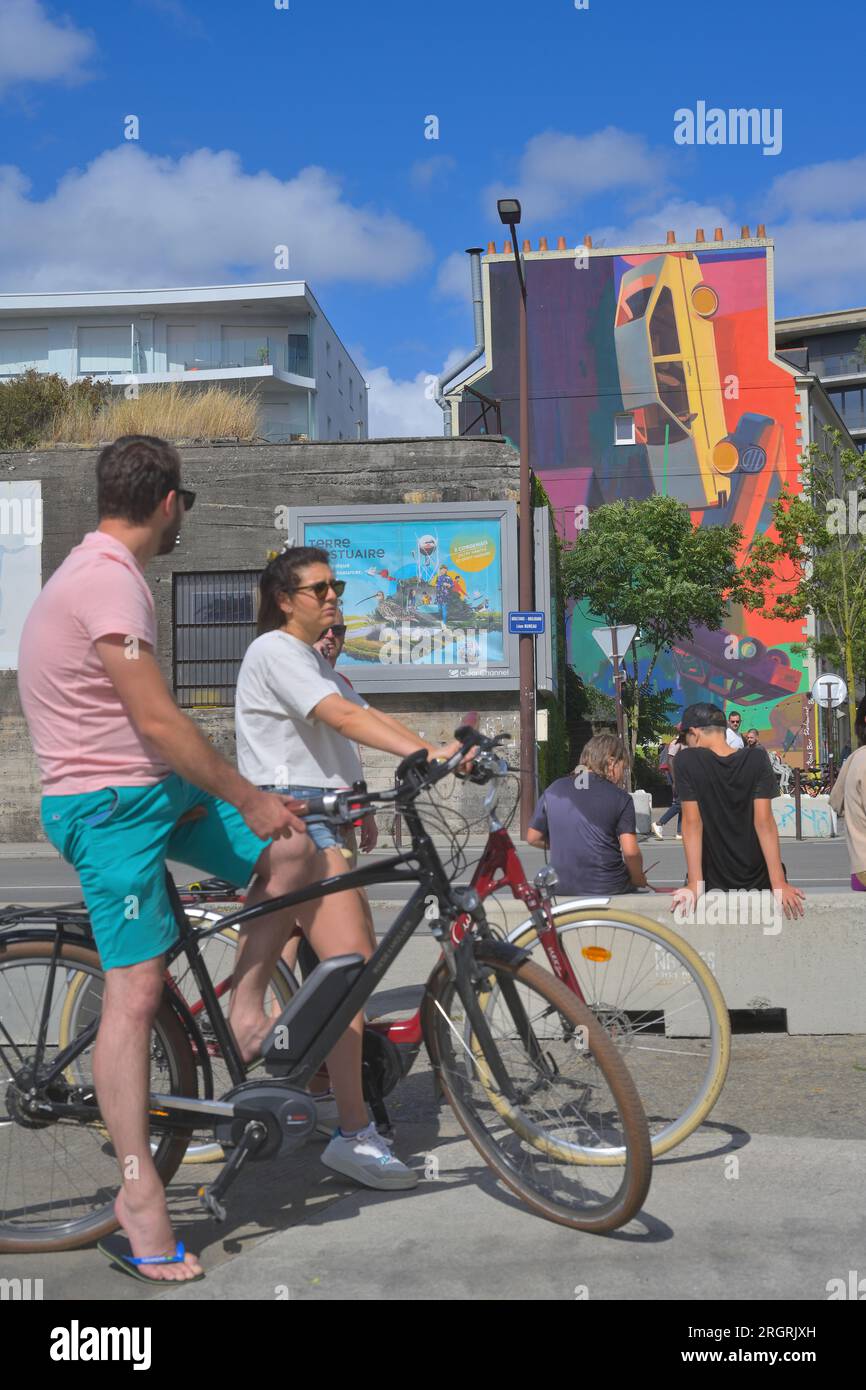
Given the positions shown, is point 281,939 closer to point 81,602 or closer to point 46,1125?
point 46,1125

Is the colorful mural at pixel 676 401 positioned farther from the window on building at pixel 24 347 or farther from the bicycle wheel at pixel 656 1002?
the bicycle wheel at pixel 656 1002

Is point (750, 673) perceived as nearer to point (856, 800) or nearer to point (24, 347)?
point (24, 347)

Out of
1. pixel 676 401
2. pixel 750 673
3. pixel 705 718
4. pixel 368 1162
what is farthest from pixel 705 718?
pixel 676 401

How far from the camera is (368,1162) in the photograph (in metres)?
4.08

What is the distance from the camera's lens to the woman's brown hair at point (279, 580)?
14.4 ft

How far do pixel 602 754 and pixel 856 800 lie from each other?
1170 millimetres

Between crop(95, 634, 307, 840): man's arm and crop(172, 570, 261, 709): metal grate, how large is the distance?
70.1 ft

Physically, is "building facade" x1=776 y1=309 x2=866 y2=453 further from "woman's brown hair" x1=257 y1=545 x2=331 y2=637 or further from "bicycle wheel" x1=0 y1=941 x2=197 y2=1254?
"bicycle wheel" x1=0 y1=941 x2=197 y2=1254

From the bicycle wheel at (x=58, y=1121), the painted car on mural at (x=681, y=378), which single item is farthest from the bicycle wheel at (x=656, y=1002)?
the painted car on mural at (x=681, y=378)

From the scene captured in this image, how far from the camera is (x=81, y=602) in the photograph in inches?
137

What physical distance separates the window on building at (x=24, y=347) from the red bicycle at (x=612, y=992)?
5801cm

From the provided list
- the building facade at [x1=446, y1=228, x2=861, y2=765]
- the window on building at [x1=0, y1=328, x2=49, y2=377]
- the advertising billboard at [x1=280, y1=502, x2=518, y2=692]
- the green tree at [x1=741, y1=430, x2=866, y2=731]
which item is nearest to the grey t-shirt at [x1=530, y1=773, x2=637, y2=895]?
the advertising billboard at [x1=280, y1=502, x2=518, y2=692]

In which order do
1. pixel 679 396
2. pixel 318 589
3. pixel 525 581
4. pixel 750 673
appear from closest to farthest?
pixel 318 589 → pixel 525 581 → pixel 750 673 → pixel 679 396

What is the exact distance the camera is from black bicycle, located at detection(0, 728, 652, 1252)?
Result: 146 inches
